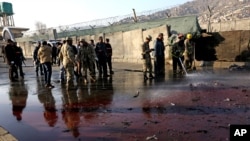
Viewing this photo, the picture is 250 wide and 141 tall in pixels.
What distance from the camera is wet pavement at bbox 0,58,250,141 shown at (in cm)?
619

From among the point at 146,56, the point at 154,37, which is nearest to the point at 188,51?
the point at 146,56

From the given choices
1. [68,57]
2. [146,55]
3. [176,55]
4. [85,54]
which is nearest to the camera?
[68,57]

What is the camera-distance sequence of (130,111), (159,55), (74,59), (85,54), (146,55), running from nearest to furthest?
(130,111)
(74,59)
(146,55)
(85,54)
(159,55)

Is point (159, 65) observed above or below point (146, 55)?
below

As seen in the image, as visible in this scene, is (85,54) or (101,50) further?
(101,50)

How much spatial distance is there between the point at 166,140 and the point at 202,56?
45.6 feet

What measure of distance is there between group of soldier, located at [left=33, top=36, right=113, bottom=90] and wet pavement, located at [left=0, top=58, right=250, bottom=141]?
724mm

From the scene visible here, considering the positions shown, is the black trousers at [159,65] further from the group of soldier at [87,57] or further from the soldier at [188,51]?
the soldier at [188,51]

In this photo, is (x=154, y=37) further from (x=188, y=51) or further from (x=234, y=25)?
(x=234, y=25)

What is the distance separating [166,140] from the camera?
5641mm

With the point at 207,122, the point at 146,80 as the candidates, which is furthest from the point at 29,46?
the point at 207,122

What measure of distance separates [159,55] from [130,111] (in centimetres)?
678

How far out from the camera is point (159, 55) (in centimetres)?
1432

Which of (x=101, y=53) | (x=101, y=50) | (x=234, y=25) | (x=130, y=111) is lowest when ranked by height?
(x=130, y=111)
